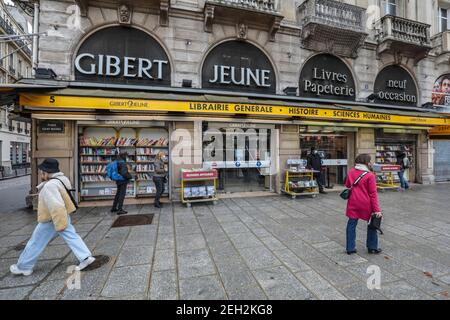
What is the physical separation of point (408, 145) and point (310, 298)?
542 inches

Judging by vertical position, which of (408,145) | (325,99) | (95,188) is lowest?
(95,188)

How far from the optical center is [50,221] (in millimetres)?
3336

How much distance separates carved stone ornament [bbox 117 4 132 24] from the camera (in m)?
7.91

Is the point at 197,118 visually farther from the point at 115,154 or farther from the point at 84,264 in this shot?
the point at 84,264

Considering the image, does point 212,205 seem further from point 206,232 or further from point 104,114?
point 104,114

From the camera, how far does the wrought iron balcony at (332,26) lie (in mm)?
9797

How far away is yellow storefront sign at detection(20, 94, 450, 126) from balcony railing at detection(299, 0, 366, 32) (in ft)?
14.6

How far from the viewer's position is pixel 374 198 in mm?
3729

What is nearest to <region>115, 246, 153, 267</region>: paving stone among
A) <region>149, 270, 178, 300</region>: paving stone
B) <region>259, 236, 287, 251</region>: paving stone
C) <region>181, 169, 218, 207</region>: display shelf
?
<region>149, 270, 178, 300</region>: paving stone

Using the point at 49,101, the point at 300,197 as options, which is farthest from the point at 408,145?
the point at 49,101

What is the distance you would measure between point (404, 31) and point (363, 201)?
1304 centimetres

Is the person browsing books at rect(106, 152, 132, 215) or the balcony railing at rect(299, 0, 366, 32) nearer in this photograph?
the person browsing books at rect(106, 152, 132, 215)

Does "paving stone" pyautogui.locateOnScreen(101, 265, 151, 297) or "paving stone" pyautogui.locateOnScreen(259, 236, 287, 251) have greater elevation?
"paving stone" pyautogui.locateOnScreen(259, 236, 287, 251)

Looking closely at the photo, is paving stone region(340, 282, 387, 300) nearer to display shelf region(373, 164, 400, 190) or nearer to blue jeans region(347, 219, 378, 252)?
blue jeans region(347, 219, 378, 252)
